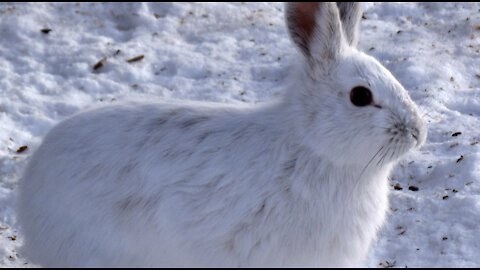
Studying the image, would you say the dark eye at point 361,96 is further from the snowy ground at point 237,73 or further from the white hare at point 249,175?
the snowy ground at point 237,73

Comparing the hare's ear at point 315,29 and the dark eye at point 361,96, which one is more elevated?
the hare's ear at point 315,29

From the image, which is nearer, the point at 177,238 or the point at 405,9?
the point at 177,238

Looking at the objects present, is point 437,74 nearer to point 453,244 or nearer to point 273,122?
point 453,244

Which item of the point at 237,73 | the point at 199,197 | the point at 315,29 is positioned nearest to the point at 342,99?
the point at 315,29

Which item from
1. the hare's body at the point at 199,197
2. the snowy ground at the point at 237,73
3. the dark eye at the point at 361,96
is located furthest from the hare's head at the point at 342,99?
the snowy ground at the point at 237,73

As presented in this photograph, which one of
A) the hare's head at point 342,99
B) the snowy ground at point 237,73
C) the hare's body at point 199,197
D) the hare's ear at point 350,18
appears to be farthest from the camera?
the snowy ground at point 237,73

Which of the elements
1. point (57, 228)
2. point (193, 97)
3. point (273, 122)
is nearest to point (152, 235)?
point (57, 228)
